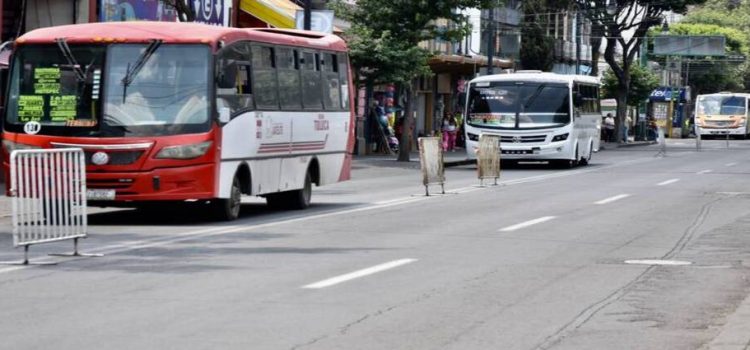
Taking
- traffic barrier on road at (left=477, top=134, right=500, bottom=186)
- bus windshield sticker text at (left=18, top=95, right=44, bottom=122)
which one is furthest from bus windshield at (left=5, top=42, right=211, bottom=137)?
traffic barrier on road at (left=477, top=134, right=500, bottom=186)

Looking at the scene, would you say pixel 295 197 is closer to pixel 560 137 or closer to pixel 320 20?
pixel 320 20

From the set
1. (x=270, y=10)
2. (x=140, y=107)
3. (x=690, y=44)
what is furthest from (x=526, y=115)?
(x=690, y=44)

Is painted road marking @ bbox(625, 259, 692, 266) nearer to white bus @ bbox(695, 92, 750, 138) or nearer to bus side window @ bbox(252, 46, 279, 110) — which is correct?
bus side window @ bbox(252, 46, 279, 110)

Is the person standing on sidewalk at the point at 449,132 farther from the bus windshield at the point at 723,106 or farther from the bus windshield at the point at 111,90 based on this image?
the bus windshield at the point at 723,106

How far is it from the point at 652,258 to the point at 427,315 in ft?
18.0

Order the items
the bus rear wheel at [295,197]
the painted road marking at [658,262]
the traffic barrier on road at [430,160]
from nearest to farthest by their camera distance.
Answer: the painted road marking at [658,262] < the bus rear wheel at [295,197] < the traffic barrier on road at [430,160]

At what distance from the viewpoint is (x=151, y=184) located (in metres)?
19.2

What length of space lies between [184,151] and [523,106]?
24.3 m

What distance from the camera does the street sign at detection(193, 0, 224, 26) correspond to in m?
36.5

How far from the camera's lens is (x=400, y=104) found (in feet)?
183

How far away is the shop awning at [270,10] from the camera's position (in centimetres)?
3900

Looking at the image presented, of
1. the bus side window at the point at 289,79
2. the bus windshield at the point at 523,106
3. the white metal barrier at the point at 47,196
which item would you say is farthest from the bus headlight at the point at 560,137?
the white metal barrier at the point at 47,196

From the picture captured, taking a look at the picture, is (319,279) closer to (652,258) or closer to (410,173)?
(652,258)

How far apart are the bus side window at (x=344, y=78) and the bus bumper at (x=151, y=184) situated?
19.7 feet
